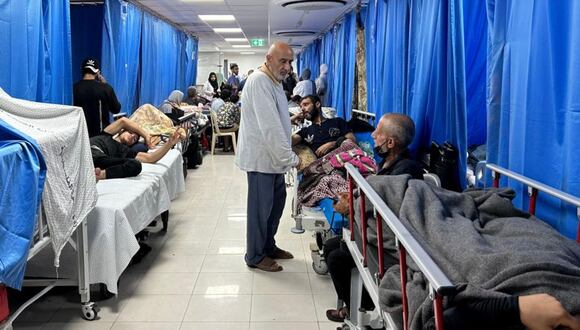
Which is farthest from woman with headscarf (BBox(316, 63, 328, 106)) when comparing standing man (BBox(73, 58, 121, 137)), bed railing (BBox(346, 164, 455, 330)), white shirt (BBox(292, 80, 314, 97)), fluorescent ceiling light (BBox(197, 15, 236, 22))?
bed railing (BBox(346, 164, 455, 330))

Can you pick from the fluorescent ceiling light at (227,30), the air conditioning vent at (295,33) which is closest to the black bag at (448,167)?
the air conditioning vent at (295,33)

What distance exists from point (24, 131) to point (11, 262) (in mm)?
593

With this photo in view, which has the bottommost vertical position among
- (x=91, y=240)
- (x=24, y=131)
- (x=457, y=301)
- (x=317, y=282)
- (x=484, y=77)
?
(x=317, y=282)

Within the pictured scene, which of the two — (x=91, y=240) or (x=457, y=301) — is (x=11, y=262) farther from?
(x=457, y=301)

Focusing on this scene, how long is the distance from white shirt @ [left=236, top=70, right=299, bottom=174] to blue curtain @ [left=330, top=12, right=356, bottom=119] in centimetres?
354

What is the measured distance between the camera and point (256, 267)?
317 cm

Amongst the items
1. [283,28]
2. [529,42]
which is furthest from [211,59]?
[529,42]

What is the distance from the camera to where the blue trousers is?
3016 mm

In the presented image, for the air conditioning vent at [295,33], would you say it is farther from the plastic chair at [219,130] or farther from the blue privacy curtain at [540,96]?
the blue privacy curtain at [540,96]

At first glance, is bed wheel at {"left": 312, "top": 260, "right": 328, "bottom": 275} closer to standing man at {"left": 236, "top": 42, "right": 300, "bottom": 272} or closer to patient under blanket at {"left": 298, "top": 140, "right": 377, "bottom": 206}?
standing man at {"left": 236, "top": 42, "right": 300, "bottom": 272}

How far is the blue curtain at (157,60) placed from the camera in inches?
267

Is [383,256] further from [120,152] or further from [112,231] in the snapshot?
[120,152]

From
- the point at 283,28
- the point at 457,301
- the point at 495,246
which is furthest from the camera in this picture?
the point at 283,28

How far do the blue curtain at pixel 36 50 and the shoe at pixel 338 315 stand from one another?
8.12ft
